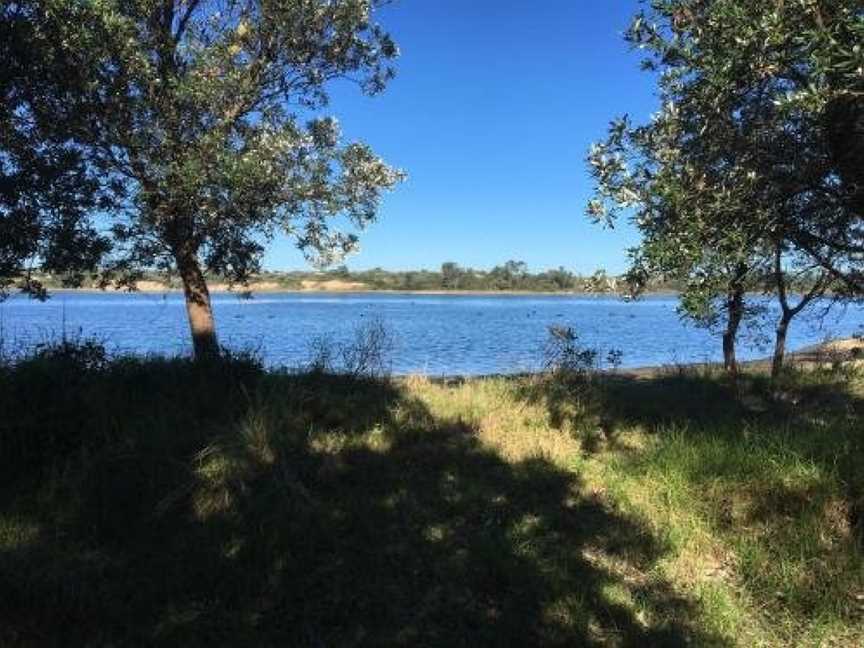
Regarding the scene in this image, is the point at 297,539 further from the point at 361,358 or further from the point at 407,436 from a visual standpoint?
the point at 361,358

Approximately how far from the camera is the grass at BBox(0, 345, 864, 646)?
495 centimetres

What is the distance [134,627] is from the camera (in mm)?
4680

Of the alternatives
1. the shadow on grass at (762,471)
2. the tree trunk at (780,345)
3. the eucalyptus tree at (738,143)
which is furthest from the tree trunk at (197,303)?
the tree trunk at (780,345)

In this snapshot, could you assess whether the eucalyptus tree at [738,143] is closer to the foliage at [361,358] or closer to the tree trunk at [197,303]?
the foliage at [361,358]

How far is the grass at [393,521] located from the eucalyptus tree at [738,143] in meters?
1.58

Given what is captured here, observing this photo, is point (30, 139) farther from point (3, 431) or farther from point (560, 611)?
point (560, 611)

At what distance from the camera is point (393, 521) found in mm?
6035

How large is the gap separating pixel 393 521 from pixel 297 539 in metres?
0.73

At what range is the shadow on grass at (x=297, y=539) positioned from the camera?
16.0ft

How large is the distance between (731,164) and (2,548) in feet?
19.7

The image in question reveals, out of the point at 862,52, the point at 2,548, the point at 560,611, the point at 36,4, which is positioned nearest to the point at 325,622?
the point at 560,611

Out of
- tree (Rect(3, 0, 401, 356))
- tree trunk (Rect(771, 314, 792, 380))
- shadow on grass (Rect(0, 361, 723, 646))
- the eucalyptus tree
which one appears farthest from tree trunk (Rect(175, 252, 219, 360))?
tree trunk (Rect(771, 314, 792, 380))

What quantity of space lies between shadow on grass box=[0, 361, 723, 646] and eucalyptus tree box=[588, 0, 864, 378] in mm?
1974

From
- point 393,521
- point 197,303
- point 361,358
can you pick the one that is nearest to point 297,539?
point 393,521
